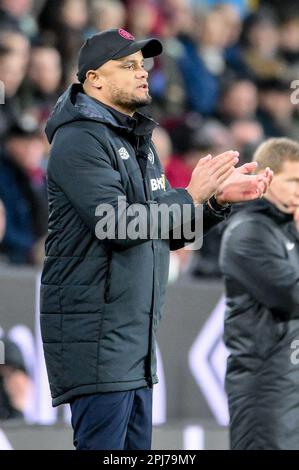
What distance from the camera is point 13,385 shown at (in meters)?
5.82

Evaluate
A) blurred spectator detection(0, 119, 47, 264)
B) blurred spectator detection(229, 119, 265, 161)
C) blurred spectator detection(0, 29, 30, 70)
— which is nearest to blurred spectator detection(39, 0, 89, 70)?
blurred spectator detection(0, 29, 30, 70)

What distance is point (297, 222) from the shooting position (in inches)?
197

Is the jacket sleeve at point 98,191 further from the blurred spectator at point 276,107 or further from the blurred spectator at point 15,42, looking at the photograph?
the blurred spectator at point 276,107

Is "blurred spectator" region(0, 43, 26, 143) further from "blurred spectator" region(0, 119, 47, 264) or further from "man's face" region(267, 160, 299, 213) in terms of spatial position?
"man's face" region(267, 160, 299, 213)

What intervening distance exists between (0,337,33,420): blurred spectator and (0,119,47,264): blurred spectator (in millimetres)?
941

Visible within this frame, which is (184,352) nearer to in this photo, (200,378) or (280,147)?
(200,378)

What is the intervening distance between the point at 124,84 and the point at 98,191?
18.1 inches

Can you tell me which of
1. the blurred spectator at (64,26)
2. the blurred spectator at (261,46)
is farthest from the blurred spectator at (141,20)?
the blurred spectator at (261,46)

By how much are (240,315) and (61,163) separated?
1395 millimetres

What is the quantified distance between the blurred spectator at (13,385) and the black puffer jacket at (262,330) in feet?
4.35

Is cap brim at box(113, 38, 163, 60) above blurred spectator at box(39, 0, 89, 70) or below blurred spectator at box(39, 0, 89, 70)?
below

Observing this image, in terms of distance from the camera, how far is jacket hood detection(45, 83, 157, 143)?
394cm

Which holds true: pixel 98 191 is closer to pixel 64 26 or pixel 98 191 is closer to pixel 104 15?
pixel 64 26

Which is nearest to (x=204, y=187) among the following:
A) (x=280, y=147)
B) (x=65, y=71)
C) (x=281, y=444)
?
(x=280, y=147)
